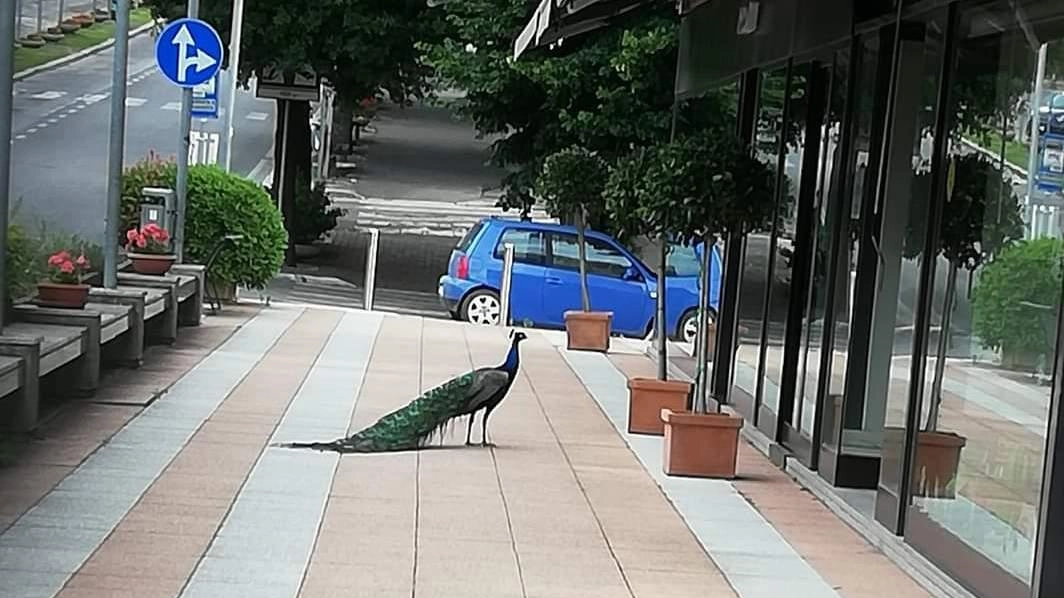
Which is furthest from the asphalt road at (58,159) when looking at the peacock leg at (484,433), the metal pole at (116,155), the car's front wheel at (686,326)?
the car's front wheel at (686,326)

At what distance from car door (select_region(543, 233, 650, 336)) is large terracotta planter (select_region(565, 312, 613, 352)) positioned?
10.3 feet

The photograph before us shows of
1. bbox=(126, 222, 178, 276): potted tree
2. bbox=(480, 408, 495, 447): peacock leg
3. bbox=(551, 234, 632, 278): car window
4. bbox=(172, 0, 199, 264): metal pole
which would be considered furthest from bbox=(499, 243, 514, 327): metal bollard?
bbox=(480, 408, 495, 447): peacock leg

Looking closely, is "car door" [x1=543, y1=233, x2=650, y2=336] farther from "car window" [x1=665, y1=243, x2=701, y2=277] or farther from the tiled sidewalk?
the tiled sidewalk

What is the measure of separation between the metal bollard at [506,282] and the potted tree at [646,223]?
24.3 feet

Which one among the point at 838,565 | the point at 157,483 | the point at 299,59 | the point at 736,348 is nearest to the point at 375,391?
the point at 736,348

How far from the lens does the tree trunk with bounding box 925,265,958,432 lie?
738 cm

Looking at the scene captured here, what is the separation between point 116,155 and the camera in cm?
1212

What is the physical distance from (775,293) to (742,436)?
3.41 ft

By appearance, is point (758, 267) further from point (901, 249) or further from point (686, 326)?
point (686, 326)

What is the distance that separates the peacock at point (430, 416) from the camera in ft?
30.3

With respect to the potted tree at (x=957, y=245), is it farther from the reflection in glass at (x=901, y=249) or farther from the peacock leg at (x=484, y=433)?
the peacock leg at (x=484, y=433)

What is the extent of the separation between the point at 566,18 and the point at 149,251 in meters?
4.10

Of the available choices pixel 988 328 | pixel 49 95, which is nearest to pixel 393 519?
pixel 988 328

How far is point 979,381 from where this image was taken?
22.9ft
